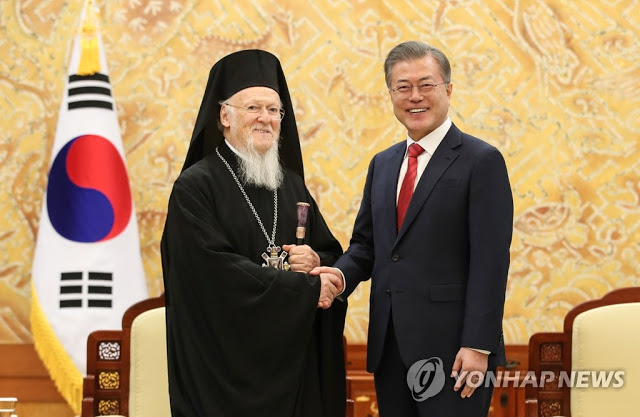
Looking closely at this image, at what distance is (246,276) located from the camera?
2.91 metres

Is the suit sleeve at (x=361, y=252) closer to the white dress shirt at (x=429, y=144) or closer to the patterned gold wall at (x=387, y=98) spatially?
the white dress shirt at (x=429, y=144)

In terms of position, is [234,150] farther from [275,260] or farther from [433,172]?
[433,172]

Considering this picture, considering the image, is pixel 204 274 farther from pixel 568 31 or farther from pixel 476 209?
pixel 568 31

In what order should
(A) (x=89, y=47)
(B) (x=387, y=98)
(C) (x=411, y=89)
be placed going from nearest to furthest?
1. (C) (x=411, y=89)
2. (A) (x=89, y=47)
3. (B) (x=387, y=98)

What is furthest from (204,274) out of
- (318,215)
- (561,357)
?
(561,357)

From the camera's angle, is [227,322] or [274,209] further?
[274,209]

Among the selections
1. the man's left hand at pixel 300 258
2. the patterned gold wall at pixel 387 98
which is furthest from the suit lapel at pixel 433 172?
the patterned gold wall at pixel 387 98

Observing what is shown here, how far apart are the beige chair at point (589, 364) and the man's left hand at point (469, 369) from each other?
3.32ft

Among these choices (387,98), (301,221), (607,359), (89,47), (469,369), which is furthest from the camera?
(387,98)

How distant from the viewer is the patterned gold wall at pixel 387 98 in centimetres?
459

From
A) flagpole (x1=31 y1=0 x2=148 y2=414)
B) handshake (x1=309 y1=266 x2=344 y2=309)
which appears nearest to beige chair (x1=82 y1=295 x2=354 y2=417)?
flagpole (x1=31 y1=0 x2=148 y2=414)

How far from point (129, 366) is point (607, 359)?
2315 mm

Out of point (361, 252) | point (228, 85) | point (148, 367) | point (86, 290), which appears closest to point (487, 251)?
point (361, 252)

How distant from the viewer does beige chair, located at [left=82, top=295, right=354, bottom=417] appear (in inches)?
147
